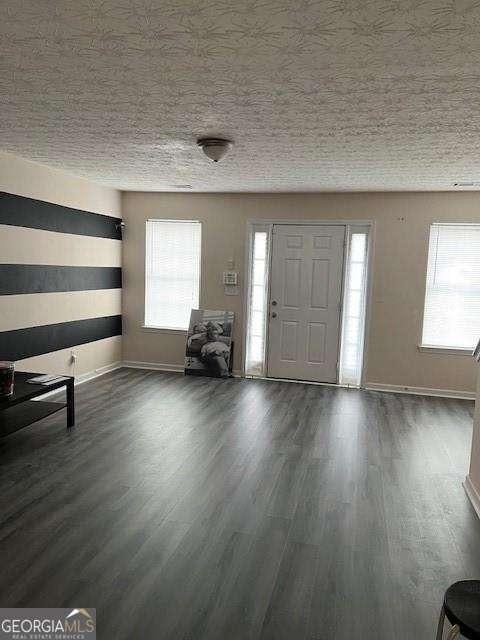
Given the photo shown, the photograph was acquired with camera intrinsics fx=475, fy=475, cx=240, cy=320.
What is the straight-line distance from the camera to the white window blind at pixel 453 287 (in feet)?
18.2

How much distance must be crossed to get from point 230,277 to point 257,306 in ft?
1.74

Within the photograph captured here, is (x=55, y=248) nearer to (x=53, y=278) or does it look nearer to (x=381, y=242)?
(x=53, y=278)

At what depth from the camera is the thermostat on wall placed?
6.30 metres

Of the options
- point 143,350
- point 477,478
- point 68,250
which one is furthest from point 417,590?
point 143,350

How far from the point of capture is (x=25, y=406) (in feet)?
13.8

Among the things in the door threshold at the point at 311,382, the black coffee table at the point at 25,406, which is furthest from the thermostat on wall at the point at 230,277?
the black coffee table at the point at 25,406

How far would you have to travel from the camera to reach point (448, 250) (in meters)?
5.62

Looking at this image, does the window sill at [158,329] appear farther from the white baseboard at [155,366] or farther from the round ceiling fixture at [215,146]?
the round ceiling fixture at [215,146]

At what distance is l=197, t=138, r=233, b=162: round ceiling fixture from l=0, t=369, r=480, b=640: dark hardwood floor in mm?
2328

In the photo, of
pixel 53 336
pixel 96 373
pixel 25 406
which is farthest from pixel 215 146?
pixel 96 373

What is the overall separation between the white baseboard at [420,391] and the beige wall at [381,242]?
49 millimetres

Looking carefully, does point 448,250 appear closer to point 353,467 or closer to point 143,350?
point 353,467

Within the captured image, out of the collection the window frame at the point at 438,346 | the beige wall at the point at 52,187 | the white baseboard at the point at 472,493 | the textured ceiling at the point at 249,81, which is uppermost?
the textured ceiling at the point at 249,81

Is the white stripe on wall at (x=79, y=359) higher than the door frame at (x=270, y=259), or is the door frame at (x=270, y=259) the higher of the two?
the door frame at (x=270, y=259)
